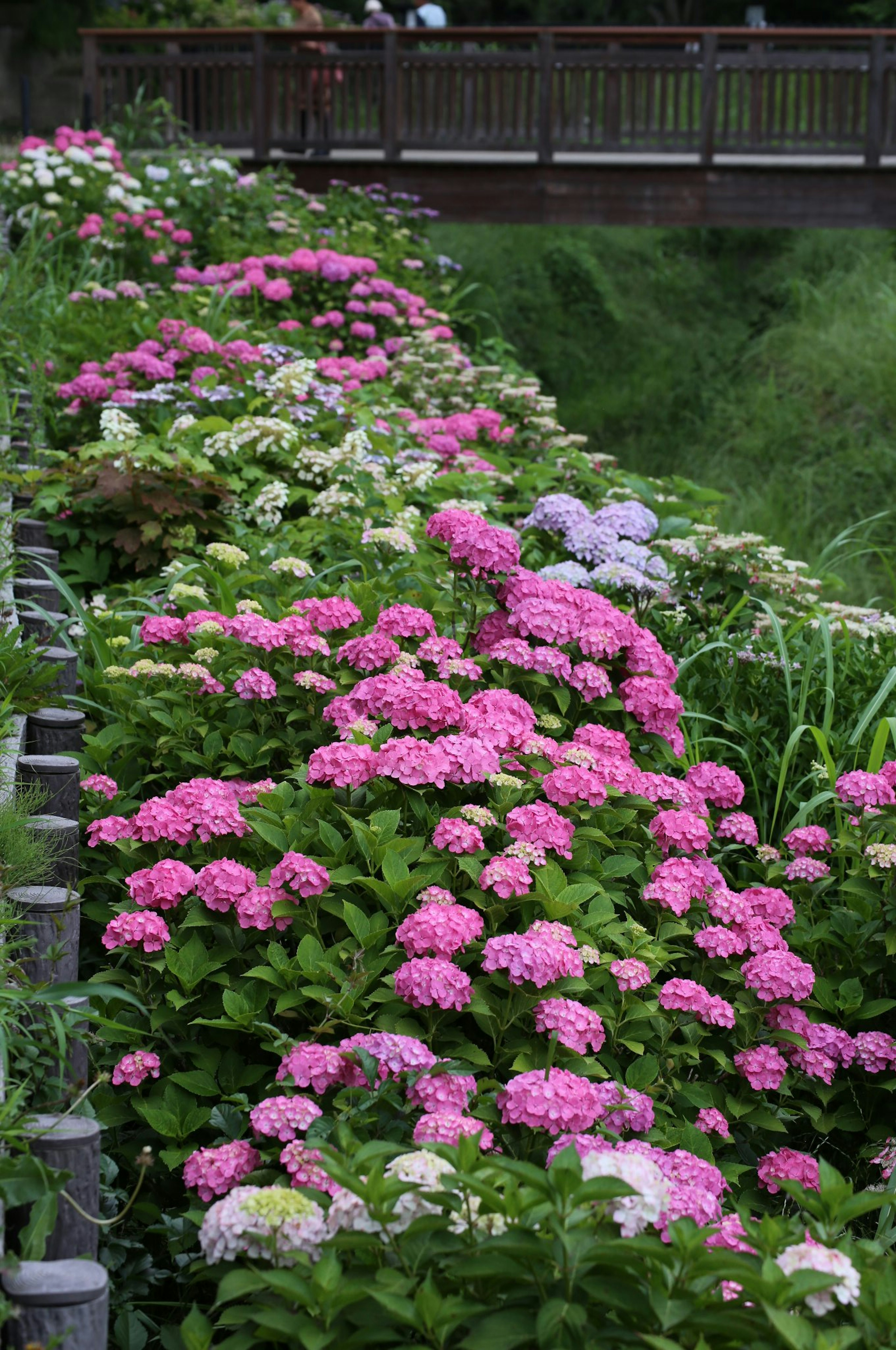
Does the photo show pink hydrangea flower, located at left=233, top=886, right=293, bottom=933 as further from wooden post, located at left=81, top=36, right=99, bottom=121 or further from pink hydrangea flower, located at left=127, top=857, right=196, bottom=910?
wooden post, located at left=81, top=36, right=99, bottom=121

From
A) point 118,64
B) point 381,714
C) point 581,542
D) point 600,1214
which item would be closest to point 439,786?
point 381,714

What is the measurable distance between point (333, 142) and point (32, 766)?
10118mm

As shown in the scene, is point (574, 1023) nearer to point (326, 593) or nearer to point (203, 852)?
point (203, 852)

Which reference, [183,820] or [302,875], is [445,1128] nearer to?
[302,875]

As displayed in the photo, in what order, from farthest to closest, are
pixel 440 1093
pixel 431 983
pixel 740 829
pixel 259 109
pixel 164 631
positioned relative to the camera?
pixel 259 109, pixel 164 631, pixel 740 829, pixel 431 983, pixel 440 1093

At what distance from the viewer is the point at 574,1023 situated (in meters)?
2.17

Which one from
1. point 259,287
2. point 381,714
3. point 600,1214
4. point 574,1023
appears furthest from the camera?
point 259,287

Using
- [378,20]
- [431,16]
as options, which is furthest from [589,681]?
[431,16]

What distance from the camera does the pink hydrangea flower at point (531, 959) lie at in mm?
2141

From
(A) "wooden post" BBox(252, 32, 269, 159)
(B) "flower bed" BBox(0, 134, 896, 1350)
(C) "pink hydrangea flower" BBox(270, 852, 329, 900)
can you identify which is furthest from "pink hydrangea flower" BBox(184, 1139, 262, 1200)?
(A) "wooden post" BBox(252, 32, 269, 159)

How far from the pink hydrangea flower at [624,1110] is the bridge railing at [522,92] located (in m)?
10.1

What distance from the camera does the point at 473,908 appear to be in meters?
2.54

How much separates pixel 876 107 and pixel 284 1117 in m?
11.0

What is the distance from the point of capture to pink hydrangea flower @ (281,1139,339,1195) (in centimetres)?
181
